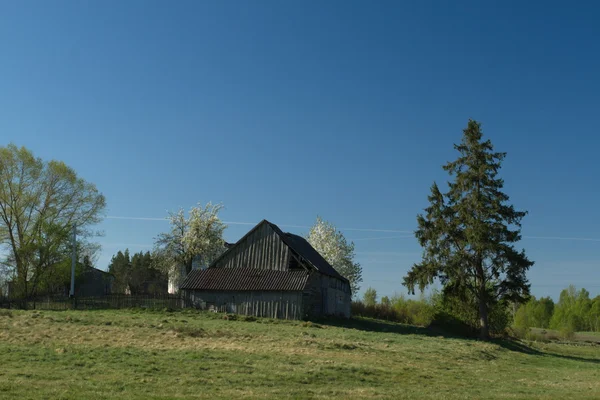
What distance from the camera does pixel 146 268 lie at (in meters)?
116

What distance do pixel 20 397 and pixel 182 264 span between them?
71.4 meters

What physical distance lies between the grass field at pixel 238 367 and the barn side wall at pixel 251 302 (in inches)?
557

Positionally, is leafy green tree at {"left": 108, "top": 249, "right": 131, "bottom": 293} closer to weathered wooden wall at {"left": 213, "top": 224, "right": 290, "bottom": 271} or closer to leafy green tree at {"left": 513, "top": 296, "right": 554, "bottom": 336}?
weathered wooden wall at {"left": 213, "top": 224, "right": 290, "bottom": 271}

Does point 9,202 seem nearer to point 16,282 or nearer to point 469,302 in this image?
point 16,282

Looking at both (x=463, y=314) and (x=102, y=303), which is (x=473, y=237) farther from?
(x=102, y=303)

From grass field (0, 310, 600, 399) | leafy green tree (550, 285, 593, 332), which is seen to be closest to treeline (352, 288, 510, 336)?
grass field (0, 310, 600, 399)

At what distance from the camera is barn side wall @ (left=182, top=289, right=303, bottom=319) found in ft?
161

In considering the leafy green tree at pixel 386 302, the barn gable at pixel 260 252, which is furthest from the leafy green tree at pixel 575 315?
the barn gable at pixel 260 252

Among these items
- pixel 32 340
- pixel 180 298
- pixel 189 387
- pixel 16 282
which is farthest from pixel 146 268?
pixel 189 387

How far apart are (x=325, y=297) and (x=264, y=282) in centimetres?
730

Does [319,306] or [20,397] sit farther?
[319,306]

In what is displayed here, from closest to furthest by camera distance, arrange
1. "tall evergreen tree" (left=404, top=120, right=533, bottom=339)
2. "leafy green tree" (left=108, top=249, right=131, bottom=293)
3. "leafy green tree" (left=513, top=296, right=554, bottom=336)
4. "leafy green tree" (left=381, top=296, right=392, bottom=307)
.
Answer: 1. "tall evergreen tree" (left=404, top=120, right=533, bottom=339)
2. "leafy green tree" (left=381, top=296, right=392, bottom=307)
3. "leafy green tree" (left=108, top=249, right=131, bottom=293)
4. "leafy green tree" (left=513, top=296, right=554, bottom=336)

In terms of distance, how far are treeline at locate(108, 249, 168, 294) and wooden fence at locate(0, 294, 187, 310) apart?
30708 millimetres

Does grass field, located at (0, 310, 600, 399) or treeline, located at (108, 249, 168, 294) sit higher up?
treeline, located at (108, 249, 168, 294)
